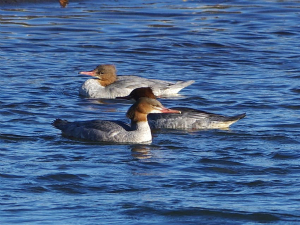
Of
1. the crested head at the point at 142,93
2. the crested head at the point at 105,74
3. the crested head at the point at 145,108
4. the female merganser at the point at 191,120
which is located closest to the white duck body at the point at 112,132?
the crested head at the point at 145,108

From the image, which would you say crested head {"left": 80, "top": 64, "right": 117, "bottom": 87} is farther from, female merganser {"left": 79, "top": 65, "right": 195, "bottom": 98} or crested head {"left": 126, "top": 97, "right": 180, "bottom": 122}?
crested head {"left": 126, "top": 97, "right": 180, "bottom": 122}

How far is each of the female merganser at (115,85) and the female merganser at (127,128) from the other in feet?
11.1

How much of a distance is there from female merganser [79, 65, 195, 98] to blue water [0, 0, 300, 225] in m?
0.21

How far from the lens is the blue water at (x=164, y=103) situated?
8.70 metres

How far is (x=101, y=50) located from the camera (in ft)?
62.3

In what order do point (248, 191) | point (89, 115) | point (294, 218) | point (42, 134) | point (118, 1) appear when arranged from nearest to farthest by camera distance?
point (294, 218) → point (248, 191) → point (42, 134) → point (89, 115) → point (118, 1)

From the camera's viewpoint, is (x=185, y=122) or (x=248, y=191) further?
(x=185, y=122)

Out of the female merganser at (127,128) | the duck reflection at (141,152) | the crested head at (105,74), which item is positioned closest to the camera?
the duck reflection at (141,152)

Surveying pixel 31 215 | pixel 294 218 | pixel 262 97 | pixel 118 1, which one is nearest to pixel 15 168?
pixel 31 215

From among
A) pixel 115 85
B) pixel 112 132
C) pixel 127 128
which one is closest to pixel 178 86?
pixel 115 85

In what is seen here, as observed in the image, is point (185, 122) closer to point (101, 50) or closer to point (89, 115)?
point (89, 115)

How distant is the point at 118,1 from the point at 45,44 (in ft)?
18.3

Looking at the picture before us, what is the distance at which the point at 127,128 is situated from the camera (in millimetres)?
11602

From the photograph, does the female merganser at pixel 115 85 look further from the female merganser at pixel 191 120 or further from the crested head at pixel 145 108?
the crested head at pixel 145 108
